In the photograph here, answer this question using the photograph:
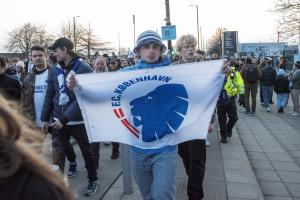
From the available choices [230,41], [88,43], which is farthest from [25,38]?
[230,41]

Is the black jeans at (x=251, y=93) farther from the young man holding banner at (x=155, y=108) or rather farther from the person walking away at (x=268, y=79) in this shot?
the young man holding banner at (x=155, y=108)

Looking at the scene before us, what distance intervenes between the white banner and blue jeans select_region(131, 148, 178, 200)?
0.10 m

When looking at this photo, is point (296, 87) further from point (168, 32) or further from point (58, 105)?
point (58, 105)

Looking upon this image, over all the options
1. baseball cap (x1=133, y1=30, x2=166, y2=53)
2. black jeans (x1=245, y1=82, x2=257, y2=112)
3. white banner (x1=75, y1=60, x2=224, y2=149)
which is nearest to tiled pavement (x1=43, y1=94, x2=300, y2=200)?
white banner (x1=75, y1=60, x2=224, y2=149)

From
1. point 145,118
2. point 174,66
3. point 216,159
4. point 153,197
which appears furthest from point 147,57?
point 216,159

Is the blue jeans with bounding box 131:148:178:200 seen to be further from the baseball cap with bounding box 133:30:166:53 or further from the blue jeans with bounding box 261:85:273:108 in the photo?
the blue jeans with bounding box 261:85:273:108

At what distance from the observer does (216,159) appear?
7.39m

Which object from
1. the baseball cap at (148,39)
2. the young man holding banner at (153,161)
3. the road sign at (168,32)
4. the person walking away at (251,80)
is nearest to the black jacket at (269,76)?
the person walking away at (251,80)

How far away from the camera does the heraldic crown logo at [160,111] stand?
3.64 metres

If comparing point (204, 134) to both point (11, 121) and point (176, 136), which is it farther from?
point (11, 121)

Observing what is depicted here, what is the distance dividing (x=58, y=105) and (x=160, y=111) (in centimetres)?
195

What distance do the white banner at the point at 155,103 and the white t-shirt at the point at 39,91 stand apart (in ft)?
5.92

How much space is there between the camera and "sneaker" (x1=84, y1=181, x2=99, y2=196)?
17.6 ft

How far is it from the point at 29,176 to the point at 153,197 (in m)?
2.47
